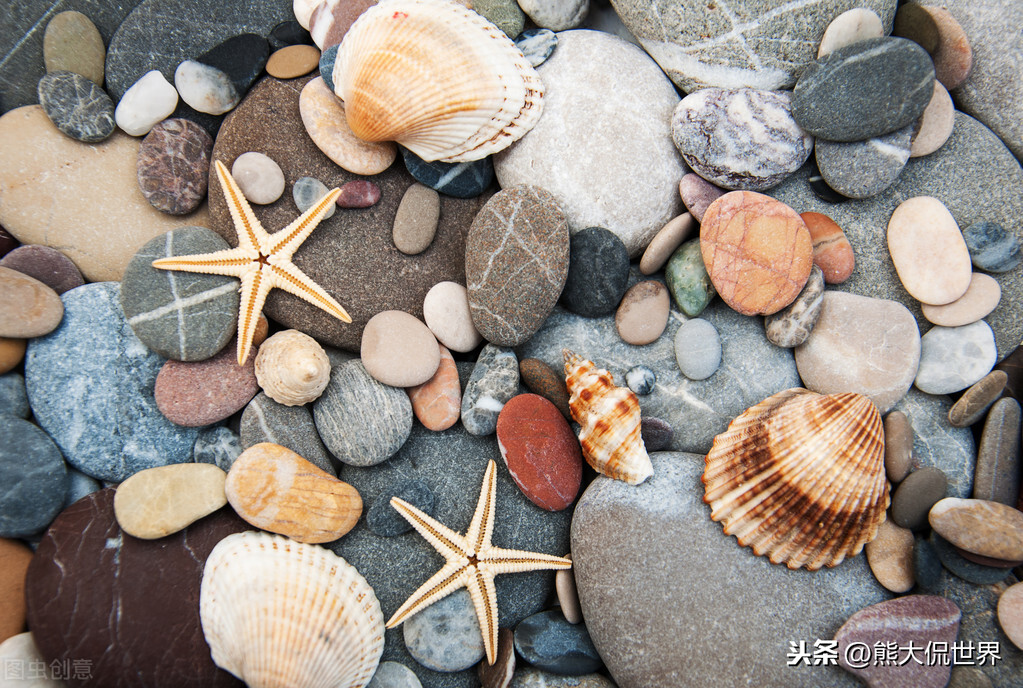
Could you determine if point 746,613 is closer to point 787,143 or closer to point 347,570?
point 347,570

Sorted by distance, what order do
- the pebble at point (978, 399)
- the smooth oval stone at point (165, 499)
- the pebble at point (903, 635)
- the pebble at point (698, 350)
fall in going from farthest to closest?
the pebble at point (698, 350) < the pebble at point (978, 399) < the smooth oval stone at point (165, 499) < the pebble at point (903, 635)

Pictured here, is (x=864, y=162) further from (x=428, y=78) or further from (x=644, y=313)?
(x=428, y=78)

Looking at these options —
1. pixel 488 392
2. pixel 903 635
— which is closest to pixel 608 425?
pixel 488 392

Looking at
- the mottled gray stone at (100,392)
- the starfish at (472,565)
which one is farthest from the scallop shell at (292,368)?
the starfish at (472,565)

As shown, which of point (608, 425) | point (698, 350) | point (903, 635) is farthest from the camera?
point (698, 350)

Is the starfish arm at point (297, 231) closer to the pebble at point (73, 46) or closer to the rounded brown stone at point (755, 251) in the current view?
the pebble at point (73, 46)

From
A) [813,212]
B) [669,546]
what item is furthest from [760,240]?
[669,546]
